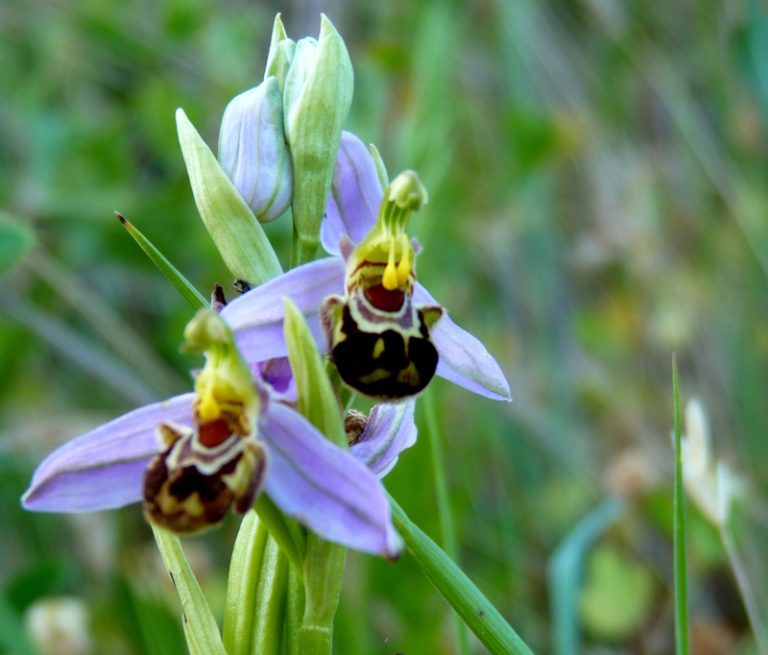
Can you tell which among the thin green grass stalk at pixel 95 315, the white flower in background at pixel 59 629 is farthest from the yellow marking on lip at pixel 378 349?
the thin green grass stalk at pixel 95 315

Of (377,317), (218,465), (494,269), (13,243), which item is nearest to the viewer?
(218,465)

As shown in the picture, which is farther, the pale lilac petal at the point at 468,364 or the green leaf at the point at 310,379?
the pale lilac petal at the point at 468,364

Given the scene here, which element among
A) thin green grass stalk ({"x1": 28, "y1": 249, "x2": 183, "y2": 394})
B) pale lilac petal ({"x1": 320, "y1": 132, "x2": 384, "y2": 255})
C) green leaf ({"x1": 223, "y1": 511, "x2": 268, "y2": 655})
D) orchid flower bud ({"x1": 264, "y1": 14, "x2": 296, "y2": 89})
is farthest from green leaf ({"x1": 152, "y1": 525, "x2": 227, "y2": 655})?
thin green grass stalk ({"x1": 28, "y1": 249, "x2": 183, "y2": 394})

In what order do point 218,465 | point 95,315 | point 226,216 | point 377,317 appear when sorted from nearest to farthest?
point 218,465 < point 377,317 < point 226,216 < point 95,315

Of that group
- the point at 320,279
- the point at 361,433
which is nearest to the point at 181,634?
the point at 361,433

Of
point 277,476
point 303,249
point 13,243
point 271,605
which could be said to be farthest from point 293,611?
point 13,243

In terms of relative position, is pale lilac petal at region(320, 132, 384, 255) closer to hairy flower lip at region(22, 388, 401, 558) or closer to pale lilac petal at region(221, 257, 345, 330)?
pale lilac petal at region(221, 257, 345, 330)

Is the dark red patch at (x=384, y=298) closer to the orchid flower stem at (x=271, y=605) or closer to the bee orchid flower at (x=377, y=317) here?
the bee orchid flower at (x=377, y=317)

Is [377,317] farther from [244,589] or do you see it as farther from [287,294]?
[244,589]
